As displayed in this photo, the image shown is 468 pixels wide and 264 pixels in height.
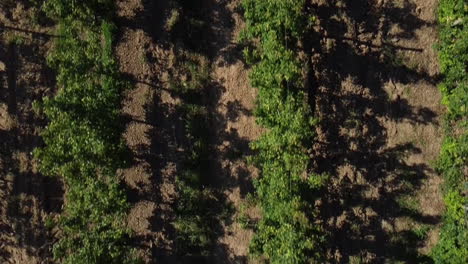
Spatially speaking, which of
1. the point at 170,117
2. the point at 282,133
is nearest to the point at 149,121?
the point at 170,117

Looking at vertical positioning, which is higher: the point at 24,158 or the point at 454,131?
the point at 454,131

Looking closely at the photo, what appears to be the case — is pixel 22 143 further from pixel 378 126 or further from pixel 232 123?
pixel 378 126

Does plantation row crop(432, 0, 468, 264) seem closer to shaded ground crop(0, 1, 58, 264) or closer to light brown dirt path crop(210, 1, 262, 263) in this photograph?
light brown dirt path crop(210, 1, 262, 263)

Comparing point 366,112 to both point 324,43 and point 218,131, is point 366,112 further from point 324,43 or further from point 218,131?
point 218,131

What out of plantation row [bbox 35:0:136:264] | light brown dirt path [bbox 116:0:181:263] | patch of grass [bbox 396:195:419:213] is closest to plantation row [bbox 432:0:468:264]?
patch of grass [bbox 396:195:419:213]

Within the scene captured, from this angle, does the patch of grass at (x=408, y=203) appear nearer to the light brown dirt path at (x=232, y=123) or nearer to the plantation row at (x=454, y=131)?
the plantation row at (x=454, y=131)

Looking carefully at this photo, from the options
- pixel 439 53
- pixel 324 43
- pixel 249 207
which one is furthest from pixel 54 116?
pixel 439 53
